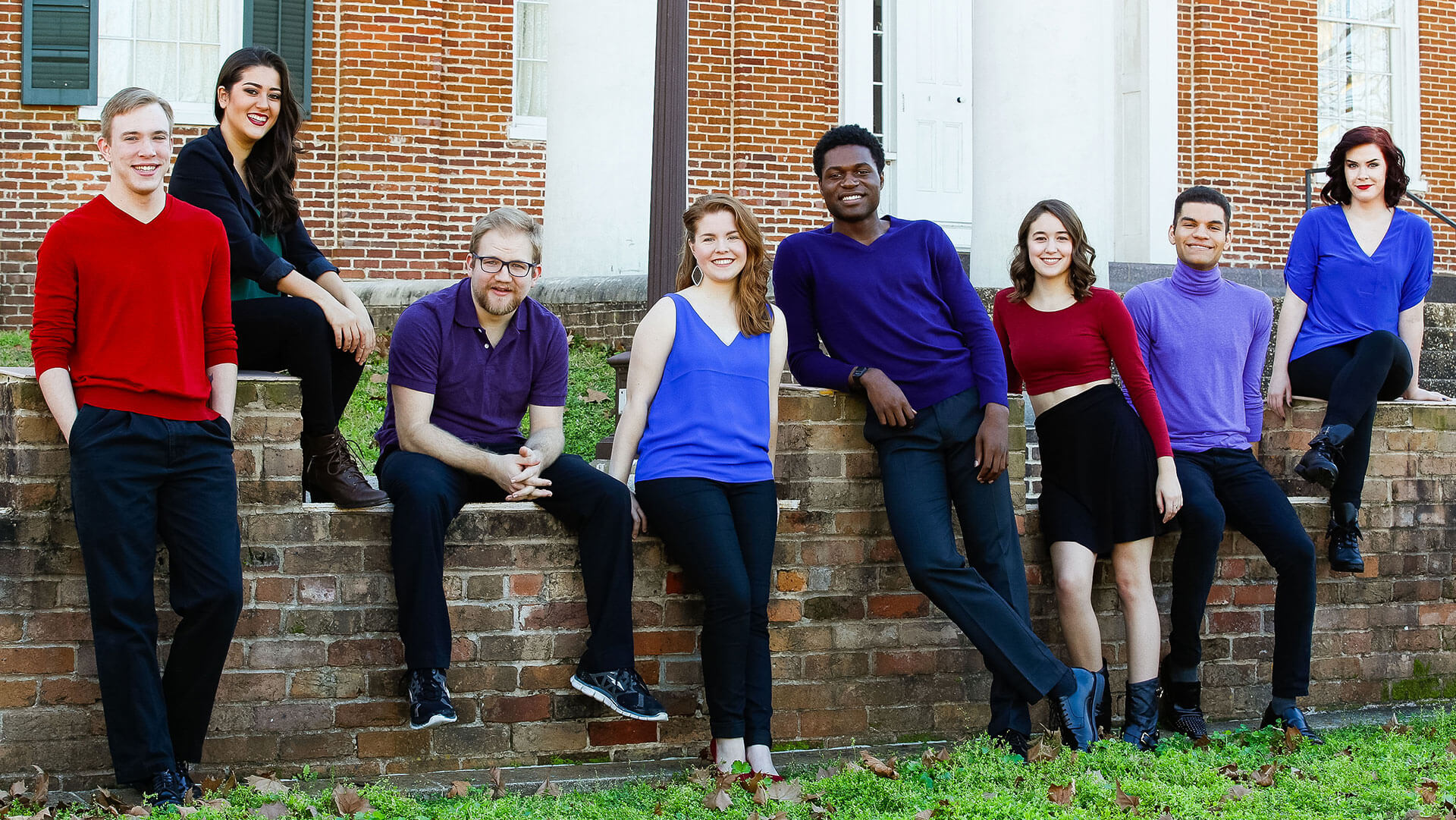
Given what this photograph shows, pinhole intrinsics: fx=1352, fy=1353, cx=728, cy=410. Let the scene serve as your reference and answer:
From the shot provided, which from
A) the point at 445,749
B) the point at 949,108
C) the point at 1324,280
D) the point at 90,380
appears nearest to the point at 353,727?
the point at 445,749

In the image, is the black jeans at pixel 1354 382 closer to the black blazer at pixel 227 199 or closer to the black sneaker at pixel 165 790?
the black blazer at pixel 227 199

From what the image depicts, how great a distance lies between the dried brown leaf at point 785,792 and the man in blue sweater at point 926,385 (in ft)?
2.51

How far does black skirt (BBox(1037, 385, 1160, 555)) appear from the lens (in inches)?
177

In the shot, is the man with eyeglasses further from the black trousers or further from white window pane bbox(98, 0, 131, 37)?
white window pane bbox(98, 0, 131, 37)

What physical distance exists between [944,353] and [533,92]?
7959 millimetres

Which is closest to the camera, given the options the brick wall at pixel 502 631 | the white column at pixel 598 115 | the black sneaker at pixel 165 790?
the black sneaker at pixel 165 790

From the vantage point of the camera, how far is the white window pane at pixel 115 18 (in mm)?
10469

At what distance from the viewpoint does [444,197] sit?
10.9 m

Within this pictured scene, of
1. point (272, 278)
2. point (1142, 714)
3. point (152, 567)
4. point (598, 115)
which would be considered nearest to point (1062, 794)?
point (1142, 714)

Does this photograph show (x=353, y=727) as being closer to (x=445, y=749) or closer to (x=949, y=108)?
(x=445, y=749)

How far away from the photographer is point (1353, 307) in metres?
5.22

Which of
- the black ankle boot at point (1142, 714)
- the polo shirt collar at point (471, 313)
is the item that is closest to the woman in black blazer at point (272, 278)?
the polo shirt collar at point (471, 313)

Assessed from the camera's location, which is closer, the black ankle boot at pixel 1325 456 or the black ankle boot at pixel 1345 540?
the black ankle boot at pixel 1325 456

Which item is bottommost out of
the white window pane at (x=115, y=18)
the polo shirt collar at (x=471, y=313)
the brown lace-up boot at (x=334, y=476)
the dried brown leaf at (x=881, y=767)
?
the dried brown leaf at (x=881, y=767)
